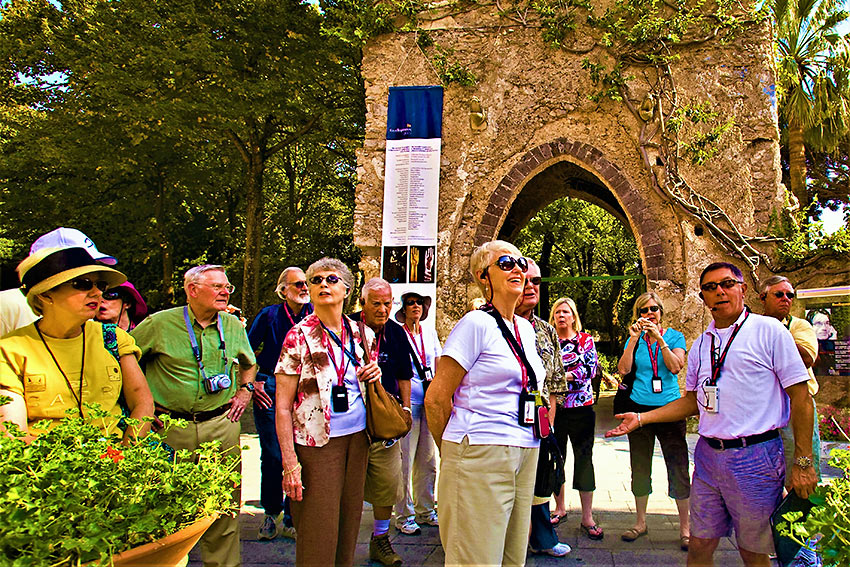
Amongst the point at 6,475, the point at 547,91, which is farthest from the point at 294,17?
the point at 6,475

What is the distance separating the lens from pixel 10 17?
12961mm

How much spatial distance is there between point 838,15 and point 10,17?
729 inches

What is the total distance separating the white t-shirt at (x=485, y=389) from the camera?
2416mm

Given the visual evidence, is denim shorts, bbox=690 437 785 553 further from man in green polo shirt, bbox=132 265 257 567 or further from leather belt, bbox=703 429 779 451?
man in green polo shirt, bbox=132 265 257 567

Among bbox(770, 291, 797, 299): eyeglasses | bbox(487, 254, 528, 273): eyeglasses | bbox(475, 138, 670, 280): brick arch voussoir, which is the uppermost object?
bbox(475, 138, 670, 280): brick arch voussoir

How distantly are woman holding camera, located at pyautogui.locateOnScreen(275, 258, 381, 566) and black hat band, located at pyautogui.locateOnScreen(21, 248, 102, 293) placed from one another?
99 cm

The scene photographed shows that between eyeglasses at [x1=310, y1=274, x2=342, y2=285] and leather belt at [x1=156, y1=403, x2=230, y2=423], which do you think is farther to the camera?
leather belt at [x1=156, y1=403, x2=230, y2=423]

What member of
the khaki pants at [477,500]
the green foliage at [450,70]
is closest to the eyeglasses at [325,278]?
the khaki pants at [477,500]

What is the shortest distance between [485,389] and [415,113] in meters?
7.13

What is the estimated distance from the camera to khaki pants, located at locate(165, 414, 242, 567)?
10.4 ft

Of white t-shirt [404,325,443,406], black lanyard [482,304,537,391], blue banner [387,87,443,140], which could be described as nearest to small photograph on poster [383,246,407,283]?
blue banner [387,87,443,140]

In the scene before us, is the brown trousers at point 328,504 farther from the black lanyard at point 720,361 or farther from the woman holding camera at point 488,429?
the black lanyard at point 720,361

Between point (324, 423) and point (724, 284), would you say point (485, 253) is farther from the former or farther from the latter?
point (724, 284)

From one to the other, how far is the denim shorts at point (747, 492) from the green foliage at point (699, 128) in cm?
632
